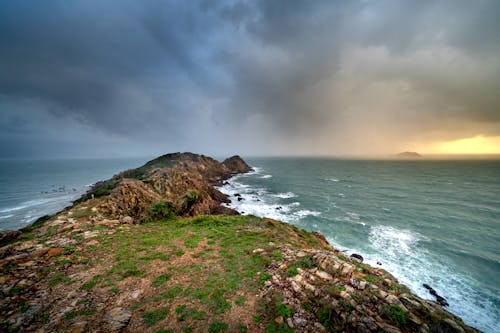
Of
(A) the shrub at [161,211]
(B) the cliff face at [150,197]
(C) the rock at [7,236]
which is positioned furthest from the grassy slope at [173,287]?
(B) the cliff face at [150,197]

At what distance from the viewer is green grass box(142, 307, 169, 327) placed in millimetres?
8359

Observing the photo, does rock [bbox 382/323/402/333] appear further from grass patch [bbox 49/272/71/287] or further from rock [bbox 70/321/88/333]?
grass patch [bbox 49/272/71/287]

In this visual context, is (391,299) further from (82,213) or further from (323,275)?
(82,213)

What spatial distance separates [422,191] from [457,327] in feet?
245

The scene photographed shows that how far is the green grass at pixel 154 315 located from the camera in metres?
8.36

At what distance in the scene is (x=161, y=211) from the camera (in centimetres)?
2412

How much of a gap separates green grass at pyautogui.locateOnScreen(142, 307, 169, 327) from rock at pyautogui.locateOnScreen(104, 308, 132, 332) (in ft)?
2.38

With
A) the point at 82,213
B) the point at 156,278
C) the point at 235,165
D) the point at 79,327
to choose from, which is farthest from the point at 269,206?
the point at 235,165

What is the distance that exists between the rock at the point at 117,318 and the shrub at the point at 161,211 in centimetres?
1559

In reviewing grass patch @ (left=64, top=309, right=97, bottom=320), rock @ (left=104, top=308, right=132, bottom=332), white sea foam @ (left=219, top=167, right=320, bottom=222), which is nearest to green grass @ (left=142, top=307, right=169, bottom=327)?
rock @ (left=104, top=308, right=132, bottom=332)

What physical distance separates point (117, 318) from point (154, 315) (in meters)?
1.56

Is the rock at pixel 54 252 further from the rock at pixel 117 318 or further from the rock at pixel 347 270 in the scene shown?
the rock at pixel 347 270

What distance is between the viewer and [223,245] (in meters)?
16.3

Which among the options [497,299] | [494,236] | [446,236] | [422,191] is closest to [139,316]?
[497,299]
